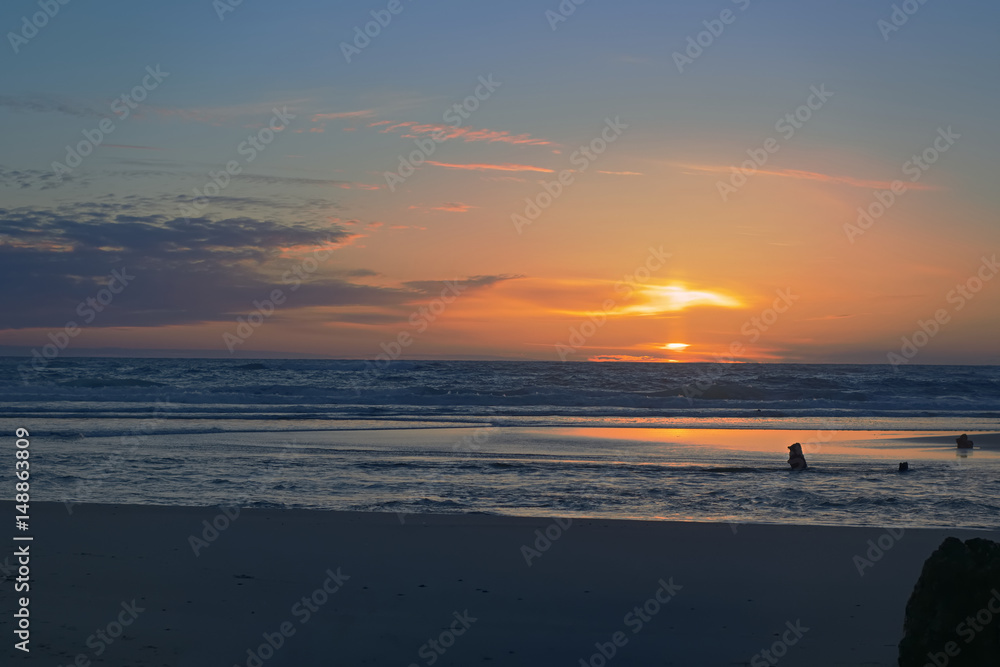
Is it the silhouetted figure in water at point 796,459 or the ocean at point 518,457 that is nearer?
Answer: the ocean at point 518,457

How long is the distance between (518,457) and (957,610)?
1281 cm

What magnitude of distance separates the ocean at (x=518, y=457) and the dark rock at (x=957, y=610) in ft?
20.5

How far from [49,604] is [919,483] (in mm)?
13085

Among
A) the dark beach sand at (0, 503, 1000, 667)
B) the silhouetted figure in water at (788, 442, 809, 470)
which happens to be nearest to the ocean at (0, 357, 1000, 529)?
the silhouetted figure in water at (788, 442, 809, 470)

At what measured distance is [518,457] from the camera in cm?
1647

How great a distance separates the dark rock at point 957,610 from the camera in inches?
149

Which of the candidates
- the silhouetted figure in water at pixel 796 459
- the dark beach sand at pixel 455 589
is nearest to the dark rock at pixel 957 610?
the dark beach sand at pixel 455 589

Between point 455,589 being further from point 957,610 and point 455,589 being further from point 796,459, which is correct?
A: point 796,459

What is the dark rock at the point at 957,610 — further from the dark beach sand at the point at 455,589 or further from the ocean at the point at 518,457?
the ocean at the point at 518,457

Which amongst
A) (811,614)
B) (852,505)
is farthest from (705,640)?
(852,505)

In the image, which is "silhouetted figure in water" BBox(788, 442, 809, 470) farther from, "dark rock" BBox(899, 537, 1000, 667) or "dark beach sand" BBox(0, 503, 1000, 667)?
"dark rock" BBox(899, 537, 1000, 667)

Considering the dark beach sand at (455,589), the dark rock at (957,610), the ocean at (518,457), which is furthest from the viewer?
the ocean at (518,457)

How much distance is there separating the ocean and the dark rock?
6.25 metres

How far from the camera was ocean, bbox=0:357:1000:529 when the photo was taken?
11164 millimetres
